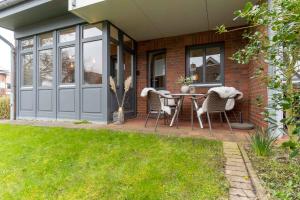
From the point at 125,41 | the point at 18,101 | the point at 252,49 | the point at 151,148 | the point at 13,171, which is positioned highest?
the point at 125,41

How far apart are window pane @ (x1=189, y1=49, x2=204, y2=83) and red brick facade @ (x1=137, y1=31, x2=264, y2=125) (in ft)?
0.71

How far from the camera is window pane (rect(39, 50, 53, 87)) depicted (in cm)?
581

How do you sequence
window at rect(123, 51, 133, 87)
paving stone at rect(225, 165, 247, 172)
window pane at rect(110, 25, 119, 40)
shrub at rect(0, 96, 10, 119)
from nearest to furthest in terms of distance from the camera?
paving stone at rect(225, 165, 247, 172), window pane at rect(110, 25, 119, 40), window at rect(123, 51, 133, 87), shrub at rect(0, 96, 10, 119)

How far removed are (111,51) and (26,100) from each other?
336cm

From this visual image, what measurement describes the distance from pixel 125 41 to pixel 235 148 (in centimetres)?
439

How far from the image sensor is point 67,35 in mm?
5504

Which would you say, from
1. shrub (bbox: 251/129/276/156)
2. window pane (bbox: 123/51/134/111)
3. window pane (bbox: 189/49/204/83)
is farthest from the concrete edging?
window pane (bbox: 123/51/134/111)

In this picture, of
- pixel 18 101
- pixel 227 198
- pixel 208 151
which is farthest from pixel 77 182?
pixel 18 101

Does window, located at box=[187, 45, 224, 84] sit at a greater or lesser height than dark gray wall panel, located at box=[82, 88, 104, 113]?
greater

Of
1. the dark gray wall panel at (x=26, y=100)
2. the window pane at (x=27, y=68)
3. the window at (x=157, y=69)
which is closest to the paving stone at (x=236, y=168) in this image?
the window at (x=157, y=69)

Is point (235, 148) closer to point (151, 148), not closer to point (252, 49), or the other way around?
point (151, 148)

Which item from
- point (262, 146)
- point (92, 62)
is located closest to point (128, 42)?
point (92, 62)

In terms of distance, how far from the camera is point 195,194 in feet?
5.26

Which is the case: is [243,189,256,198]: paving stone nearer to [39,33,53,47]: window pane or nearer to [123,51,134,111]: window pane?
[123,51,134,111]: window pane
